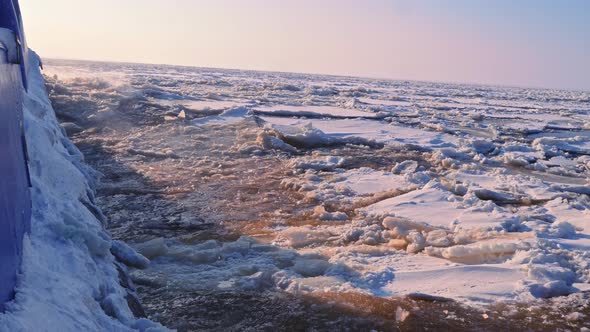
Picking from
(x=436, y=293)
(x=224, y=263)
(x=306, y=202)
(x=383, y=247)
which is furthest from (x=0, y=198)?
(x=306, y=202)

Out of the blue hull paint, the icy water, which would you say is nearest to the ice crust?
the blue hull paint

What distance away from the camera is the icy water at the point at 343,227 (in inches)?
134

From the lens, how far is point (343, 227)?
5.02 m

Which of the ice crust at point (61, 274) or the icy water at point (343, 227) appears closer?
the ice crust at point (61, 274)

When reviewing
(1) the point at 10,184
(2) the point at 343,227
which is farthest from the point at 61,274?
(2) the point at 343,227

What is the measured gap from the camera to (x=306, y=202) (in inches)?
234

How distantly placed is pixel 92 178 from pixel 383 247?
13.3 feet

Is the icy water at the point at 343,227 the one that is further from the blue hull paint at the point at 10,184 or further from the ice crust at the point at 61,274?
the blue hull paint at the point at 10,184

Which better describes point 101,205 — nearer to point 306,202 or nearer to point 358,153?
point 306,202

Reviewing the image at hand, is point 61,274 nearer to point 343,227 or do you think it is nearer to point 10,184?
point 10,184

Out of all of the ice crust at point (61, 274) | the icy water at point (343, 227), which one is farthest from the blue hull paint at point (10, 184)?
the icy water at point (343, 227)

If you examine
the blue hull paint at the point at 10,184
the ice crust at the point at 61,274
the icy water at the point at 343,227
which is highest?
the blue hull paint at the point at 10,184

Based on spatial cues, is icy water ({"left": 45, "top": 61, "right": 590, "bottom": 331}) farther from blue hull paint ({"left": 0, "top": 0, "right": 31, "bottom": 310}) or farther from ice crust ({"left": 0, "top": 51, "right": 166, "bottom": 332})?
blue hull paint ({"left": 0, "top": 0, "right": 31, "bottom": 310})

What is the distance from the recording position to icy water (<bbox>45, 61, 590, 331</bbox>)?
11.2 feet
